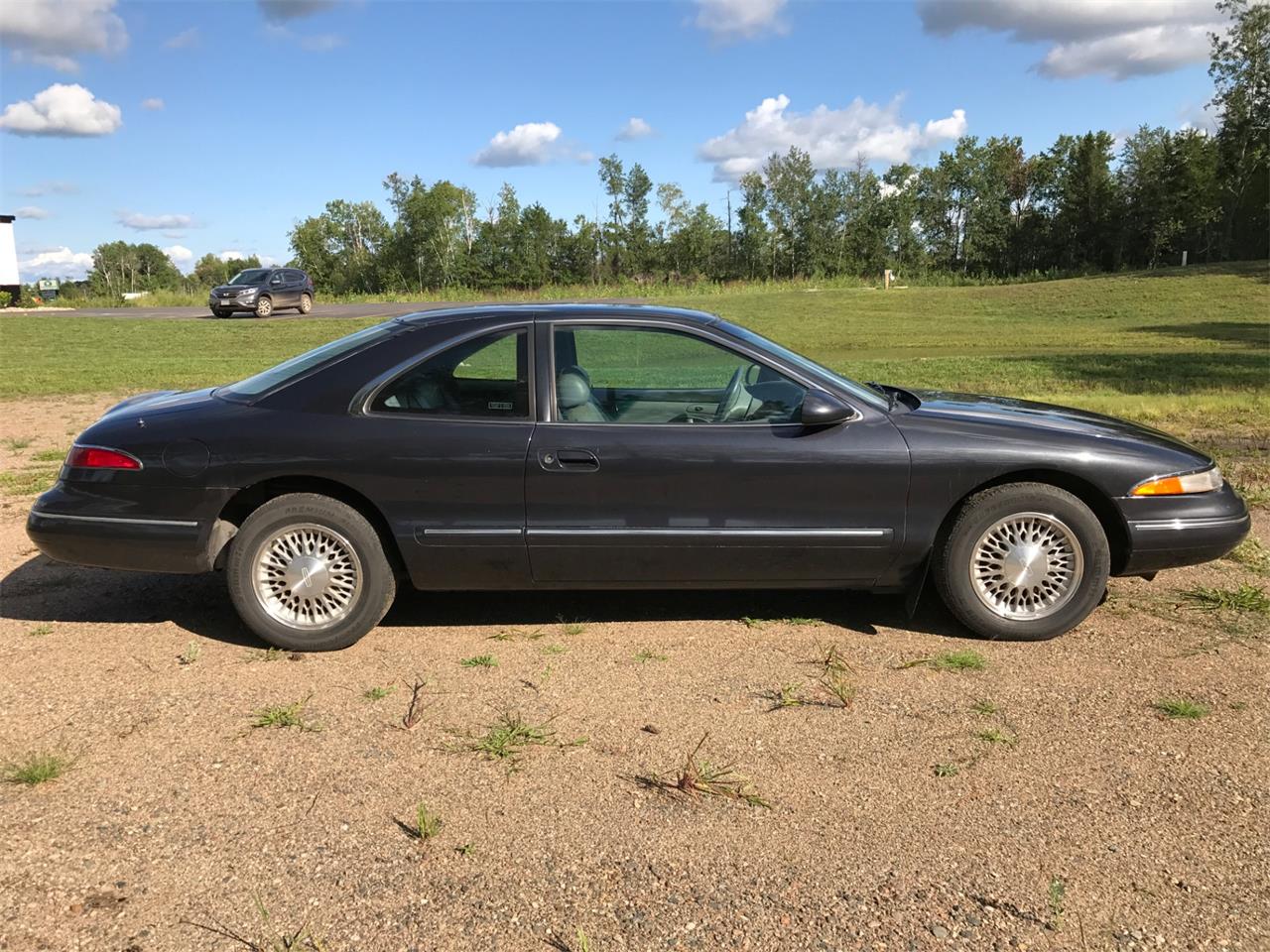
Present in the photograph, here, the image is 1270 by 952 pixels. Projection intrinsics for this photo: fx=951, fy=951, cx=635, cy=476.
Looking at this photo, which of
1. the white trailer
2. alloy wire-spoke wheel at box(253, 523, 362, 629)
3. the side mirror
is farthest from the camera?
the white trailer

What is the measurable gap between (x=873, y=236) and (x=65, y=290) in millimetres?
57206

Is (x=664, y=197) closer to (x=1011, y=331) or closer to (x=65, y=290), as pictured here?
(x=65, y=290)

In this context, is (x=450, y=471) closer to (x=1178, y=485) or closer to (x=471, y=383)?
(x=471, y=383)

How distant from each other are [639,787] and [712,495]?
1464 mm

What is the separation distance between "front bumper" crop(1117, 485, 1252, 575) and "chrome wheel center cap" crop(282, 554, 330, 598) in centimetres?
357

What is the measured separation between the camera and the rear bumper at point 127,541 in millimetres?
4223

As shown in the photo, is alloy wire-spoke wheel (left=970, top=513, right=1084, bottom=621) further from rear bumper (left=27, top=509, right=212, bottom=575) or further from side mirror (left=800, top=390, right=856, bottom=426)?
rear bumper (left=27, top=509, right=212, bottom=575)

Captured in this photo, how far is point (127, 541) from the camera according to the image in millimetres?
4250

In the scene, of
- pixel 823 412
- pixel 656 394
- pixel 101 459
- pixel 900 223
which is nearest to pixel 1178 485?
pixel 823 412

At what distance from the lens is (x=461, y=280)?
69.2m

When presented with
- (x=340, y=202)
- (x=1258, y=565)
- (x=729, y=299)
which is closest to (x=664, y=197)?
(x=340, y=202)

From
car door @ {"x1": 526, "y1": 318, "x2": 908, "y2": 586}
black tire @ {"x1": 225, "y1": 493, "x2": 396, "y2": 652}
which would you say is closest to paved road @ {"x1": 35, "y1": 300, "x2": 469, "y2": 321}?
black tire @ {"x1": 225, "y1": 493, "x2": 396, "y2": 652}

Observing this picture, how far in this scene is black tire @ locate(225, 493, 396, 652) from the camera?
13.8 ft

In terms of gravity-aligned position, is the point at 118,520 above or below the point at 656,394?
below
